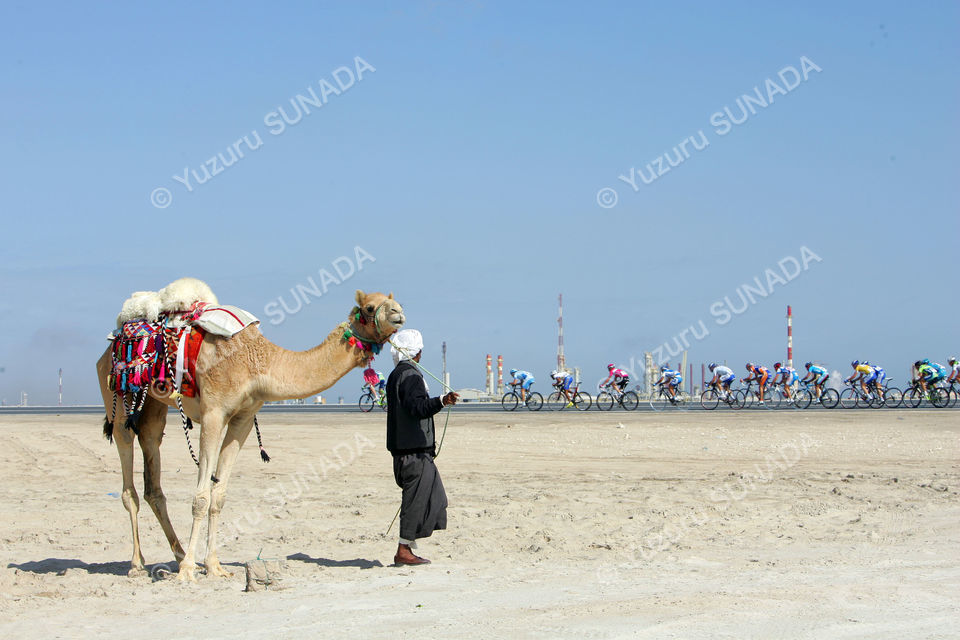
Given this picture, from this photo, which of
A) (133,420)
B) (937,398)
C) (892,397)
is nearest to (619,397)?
(892,397)

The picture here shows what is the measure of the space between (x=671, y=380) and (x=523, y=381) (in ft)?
18.6

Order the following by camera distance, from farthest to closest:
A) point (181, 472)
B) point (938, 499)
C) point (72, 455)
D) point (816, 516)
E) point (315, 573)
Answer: point (72, 455) < point (181, 472) < point (938, 499) < point (816, 516) < point (315, 573)

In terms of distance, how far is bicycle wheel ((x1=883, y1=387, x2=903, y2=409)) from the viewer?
3666 cm

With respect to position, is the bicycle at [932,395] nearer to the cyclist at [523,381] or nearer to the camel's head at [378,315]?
the cyclist at [523,381]

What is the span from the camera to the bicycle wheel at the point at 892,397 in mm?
36656

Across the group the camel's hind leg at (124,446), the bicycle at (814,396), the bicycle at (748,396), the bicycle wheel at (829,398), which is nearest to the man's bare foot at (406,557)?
the camel's hind leg at (124,446)

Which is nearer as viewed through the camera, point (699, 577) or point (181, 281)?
point (699, 577)

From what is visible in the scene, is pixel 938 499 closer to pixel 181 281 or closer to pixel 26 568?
pixel 181 281

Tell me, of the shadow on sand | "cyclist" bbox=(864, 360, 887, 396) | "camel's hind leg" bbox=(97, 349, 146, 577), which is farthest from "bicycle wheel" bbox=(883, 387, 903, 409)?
"camel's hind leg" bbox=(97, 349, 146, 577)

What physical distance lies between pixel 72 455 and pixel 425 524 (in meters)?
12.1

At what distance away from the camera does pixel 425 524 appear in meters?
8.74

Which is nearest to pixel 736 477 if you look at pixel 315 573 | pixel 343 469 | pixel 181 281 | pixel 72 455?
pixel 343 469

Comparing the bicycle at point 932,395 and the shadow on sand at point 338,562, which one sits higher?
the bicycle at point 932,395

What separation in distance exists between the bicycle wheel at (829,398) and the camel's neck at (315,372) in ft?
101
